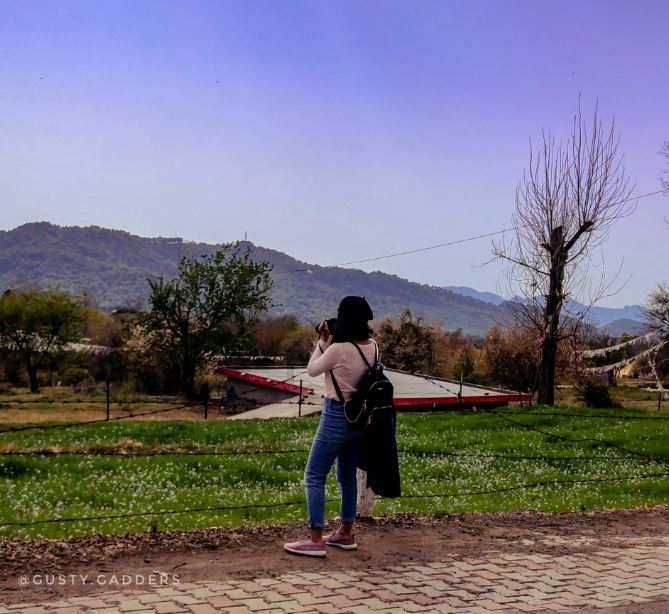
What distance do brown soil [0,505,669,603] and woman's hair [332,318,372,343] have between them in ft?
5.89

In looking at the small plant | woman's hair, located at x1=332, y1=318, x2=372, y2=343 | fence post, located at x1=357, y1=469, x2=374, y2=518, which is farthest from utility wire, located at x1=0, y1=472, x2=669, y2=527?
the small plant

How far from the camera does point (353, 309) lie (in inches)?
266

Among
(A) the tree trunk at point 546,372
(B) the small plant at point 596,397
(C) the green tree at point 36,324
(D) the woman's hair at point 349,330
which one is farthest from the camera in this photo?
(C) the green tree at point 36,324

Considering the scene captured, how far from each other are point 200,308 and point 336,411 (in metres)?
41.8

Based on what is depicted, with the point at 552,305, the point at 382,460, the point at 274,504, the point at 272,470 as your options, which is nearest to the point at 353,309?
the point at 382,460

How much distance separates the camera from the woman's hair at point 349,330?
22.1 feet

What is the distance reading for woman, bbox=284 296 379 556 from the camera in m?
6.62

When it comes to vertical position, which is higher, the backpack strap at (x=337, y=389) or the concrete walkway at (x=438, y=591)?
the backpack strap at (x=337, y=389)

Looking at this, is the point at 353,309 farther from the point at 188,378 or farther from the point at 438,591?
the point at 188,378

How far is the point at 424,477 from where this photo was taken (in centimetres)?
1376

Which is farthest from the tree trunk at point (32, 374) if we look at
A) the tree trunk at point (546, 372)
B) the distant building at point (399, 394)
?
the tree trunk at point (546, 372)

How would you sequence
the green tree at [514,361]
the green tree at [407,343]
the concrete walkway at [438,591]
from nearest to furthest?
the concrete walkway at [438,591], the green tree at [514,361], the green tree at [407,343]

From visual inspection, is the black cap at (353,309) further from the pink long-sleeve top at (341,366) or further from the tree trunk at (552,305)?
the tree trunk at (552,305)

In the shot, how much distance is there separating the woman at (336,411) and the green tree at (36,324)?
52.9 meters
